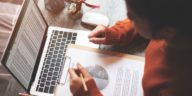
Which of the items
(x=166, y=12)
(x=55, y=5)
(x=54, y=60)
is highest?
(x=166, y=12)

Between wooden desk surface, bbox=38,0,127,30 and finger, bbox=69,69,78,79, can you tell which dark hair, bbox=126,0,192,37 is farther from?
wooden desk surface, bbox=38,0,127,30

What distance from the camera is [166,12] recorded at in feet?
1.56

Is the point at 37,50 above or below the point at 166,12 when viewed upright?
below

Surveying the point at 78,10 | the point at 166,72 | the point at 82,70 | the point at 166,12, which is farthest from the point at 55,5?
the point at 166,12

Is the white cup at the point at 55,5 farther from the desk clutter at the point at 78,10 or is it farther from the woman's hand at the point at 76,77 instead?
the woman's hand at the point at 76,77

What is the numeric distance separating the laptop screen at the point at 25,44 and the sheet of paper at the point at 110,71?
11cm

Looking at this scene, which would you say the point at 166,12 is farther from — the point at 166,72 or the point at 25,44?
the point at 25,44

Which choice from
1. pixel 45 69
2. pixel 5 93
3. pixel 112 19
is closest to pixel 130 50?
pixel 112 19

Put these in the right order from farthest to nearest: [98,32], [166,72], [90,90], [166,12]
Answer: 1. [98,32]
2. [90,90]
3. [166,72]
4. [166,12]

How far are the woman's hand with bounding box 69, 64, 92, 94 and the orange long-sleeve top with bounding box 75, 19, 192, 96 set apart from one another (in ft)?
0.05

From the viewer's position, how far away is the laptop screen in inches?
30.6

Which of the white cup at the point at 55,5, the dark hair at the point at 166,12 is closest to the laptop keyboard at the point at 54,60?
the white cup at the point at 55,5

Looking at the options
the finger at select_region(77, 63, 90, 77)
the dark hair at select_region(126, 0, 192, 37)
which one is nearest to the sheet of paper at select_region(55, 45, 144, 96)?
the finger at select_region(77, 63, 90, 77)

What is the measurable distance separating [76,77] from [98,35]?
0.18 m
